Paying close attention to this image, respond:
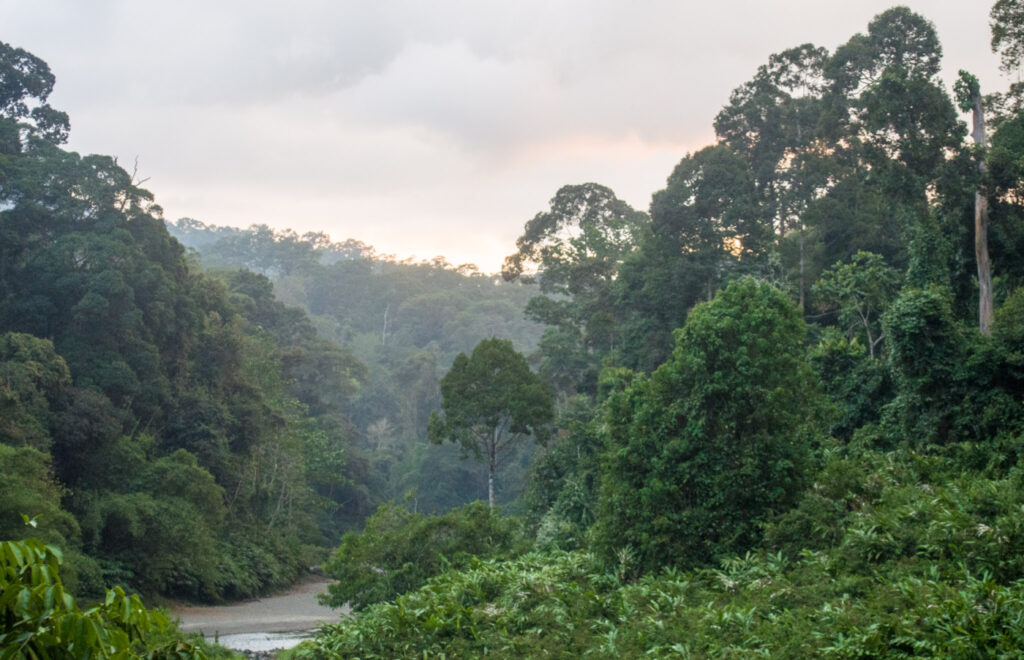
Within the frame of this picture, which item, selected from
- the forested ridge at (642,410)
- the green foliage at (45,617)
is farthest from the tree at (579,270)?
the green foliage at (45,617)

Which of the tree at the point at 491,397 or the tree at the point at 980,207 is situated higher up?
the tree at the point at 980,207

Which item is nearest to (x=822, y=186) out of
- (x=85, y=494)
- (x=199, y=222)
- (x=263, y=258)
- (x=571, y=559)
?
(x=571, y=559)

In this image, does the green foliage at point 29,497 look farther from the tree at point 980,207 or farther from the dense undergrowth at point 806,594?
the tree at point 980,207

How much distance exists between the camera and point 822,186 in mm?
31547

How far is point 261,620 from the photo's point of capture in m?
25.6

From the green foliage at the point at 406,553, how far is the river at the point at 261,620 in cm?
118

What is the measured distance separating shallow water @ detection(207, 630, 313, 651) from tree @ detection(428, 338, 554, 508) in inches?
374

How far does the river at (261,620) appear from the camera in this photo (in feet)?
68.5

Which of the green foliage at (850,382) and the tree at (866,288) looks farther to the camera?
the tree at (866,288)

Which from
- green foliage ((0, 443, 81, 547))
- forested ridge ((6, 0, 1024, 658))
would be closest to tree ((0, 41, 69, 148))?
forested ridge ((6, 0, 1024, 658))

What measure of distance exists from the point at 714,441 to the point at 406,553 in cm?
745

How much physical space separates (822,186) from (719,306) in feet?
63.9

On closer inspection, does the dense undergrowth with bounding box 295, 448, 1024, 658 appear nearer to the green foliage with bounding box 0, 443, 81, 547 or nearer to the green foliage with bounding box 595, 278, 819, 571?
the green foliage with bounding box 595, 278, 819, 571

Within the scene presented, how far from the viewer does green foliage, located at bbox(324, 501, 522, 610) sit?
57.7 feet
